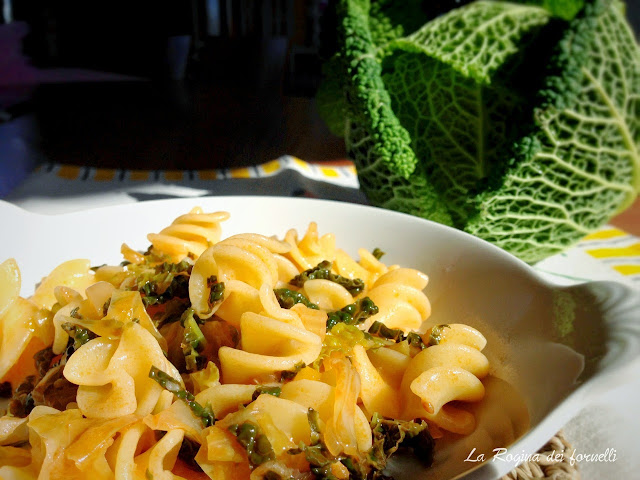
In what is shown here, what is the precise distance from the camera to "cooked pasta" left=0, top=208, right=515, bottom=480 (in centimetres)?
77

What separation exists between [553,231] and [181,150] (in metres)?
2.19

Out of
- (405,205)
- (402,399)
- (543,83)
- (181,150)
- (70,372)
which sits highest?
(543,83)

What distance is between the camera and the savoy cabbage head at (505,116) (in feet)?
5.31

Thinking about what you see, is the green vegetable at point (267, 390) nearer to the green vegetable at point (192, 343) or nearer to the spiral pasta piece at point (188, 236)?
the green vegetable at point (192, 343)

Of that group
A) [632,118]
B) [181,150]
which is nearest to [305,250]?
[632,118]

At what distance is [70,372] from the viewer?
83 centimetres

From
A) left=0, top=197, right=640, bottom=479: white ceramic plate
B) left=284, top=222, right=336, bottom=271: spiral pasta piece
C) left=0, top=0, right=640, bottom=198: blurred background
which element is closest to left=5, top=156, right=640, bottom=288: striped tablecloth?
left=0, top=0, right=640, bottom=198: blurred background

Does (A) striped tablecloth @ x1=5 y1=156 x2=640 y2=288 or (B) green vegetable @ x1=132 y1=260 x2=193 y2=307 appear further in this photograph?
(A) striped tablecloth @ x1=5 y1=156 x2=640 y2=288

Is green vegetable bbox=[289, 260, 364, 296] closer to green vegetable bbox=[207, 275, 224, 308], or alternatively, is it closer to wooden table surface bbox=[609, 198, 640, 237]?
green vegetable bbox=[207, 275, 224, 308]

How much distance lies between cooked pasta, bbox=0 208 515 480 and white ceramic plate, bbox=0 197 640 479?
78 millimetres

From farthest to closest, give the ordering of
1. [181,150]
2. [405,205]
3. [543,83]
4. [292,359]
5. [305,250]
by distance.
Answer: [181,150] < [405,205] < [543,83] < [305,250] < [292,359]

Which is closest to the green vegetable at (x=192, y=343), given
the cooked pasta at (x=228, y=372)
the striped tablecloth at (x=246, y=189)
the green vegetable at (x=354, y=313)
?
the cooked pasta at (x=228, y=372)

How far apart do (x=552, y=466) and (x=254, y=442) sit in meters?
0.54

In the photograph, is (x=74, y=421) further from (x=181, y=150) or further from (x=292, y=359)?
(x=181, y=150)
